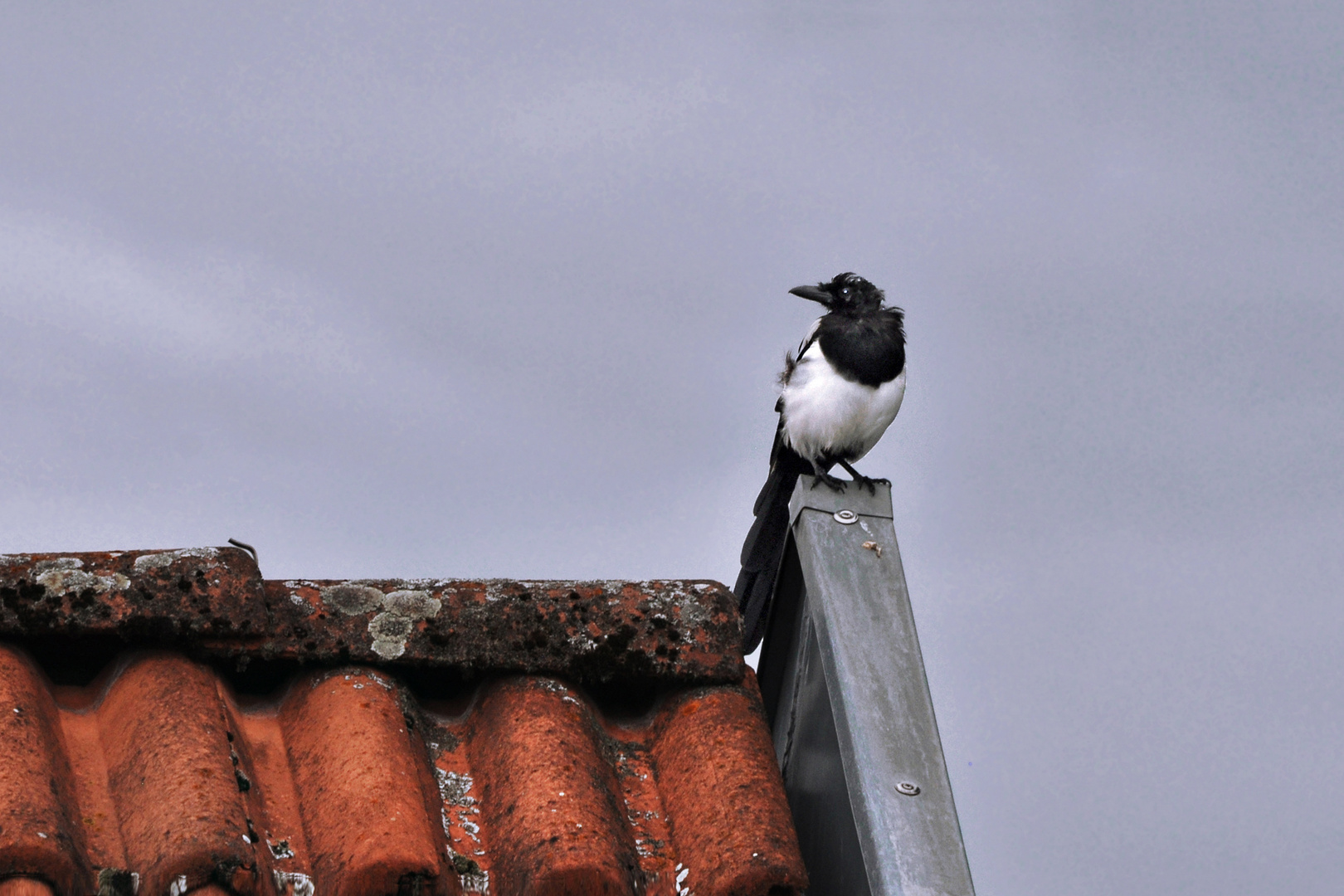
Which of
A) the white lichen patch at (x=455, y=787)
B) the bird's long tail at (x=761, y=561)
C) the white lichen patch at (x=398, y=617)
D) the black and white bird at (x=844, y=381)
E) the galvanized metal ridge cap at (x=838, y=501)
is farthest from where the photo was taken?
the black and white bird at (x=844, y=381)

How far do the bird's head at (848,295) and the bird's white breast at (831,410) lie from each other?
0.63 ft

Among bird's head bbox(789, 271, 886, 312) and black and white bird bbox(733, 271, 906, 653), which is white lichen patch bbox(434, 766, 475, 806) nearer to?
black and white bird bbox(733, 271, 906, 653)

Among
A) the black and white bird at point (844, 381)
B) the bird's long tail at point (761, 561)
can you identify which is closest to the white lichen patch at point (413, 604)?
the bird's long tail at point (761, 561)

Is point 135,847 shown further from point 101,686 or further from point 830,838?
point 830,838

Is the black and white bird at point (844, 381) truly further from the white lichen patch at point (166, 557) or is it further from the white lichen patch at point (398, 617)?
the white lichen patch at point (166, 557)

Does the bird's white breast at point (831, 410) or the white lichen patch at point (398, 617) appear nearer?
the white lichen patch at point (398, 617)

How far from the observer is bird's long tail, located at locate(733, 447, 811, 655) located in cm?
295

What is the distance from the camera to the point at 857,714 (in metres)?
1.99

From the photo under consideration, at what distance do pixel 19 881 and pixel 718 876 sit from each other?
33.0 inches

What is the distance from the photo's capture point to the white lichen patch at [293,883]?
1785mm

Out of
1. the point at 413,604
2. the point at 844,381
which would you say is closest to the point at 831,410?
the point at 844,381

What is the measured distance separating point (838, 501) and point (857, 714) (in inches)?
18.1

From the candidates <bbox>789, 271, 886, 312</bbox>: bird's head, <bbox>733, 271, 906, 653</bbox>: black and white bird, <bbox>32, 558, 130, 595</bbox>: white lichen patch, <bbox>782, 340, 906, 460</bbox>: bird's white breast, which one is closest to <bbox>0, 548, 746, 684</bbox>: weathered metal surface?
<bbox>32, 558, 130, 595</bbox>: white lichen patch

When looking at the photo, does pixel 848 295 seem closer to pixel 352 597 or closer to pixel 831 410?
pixel 831 410
